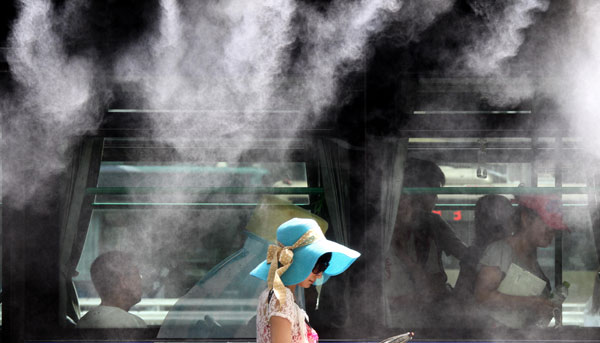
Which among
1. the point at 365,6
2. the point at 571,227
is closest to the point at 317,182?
the point at 365,6

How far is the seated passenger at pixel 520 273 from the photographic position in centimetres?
310

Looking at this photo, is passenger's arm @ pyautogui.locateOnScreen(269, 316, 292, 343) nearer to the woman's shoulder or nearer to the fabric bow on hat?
the fabric bow on hat

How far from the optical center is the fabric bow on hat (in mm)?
2035

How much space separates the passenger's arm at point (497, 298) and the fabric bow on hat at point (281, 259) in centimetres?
138

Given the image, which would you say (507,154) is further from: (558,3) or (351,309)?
(351,309)

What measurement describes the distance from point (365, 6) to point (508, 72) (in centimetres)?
84

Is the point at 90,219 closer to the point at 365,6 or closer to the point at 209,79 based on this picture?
the point at 209,79

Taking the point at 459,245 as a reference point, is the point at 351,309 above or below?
below

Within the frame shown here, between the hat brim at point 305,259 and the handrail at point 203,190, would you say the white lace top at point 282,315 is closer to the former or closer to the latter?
the hat brim at point 305,259

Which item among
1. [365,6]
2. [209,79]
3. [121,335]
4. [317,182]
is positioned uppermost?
[365,6]

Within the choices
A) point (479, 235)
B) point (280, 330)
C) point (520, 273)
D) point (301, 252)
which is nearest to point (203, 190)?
point (301, 252)

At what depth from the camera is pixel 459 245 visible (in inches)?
121

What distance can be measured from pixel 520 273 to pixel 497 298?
18 cm

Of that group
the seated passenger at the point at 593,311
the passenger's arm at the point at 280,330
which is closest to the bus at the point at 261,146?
the seated passenger at the point at 593,311
